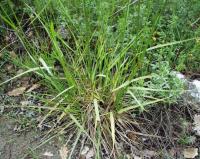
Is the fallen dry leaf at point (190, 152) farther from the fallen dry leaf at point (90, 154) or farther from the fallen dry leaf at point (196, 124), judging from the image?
the fallen dry leaf at point (90, 154)

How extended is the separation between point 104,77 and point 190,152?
0.81 m

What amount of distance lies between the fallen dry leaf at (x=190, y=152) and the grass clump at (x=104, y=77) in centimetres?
37

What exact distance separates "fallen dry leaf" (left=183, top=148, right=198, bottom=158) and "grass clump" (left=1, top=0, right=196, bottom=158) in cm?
37

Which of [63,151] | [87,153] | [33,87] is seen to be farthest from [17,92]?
[87,153]

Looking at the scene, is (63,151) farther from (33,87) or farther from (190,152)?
(190,152)

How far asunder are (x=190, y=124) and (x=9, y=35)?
1763mm

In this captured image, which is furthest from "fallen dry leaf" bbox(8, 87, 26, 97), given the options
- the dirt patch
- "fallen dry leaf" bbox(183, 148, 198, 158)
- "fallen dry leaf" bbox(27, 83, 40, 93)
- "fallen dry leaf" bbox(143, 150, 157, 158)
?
"fallen dry leaf" bbox(183, 148, 198, 158)

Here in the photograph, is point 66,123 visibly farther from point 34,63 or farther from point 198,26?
point 198,26

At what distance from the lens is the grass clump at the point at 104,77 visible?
2.59 meters

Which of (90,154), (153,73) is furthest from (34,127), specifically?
(153,73)

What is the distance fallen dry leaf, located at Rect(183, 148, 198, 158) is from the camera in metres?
2.57

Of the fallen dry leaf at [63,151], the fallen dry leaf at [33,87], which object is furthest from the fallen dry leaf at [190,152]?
the fallen dry leaf at [33,87]

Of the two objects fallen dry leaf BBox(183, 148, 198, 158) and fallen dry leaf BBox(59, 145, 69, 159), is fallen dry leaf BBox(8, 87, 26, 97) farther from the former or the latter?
fallen dry leaf BBox(183, 148, 198, 158)

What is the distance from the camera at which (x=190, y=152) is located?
259cm
